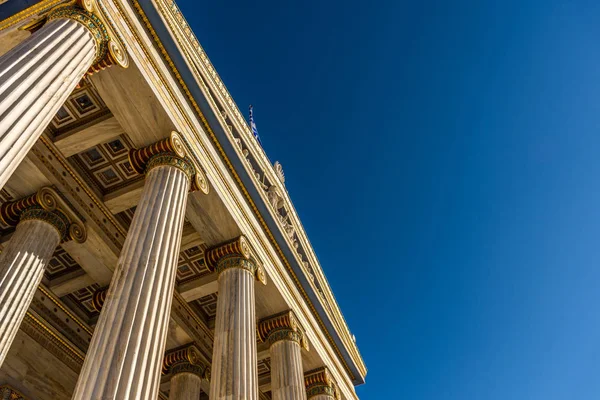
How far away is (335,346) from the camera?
22.4 m

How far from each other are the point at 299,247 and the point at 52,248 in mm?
10500

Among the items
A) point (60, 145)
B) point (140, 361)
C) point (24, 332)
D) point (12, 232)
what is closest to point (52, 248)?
point (12, 232)

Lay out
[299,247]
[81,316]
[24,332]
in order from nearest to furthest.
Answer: [24,332]
[81,316]
[299,247]

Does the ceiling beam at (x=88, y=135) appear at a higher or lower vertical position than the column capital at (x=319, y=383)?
higher

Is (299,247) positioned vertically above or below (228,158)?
above

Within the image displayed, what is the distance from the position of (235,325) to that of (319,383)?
8582 mm

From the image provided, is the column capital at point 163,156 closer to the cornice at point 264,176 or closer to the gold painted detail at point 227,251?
the cornice at point 264,176

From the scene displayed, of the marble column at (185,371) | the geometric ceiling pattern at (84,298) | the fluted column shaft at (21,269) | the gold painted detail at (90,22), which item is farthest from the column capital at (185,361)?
the gold painted detail at (90,22)

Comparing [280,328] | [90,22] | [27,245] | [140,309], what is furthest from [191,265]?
[90,22]

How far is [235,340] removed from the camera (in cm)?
1280

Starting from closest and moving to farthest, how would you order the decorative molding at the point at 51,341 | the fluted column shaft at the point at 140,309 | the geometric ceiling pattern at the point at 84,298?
the fluted column shaft at the point at 140,309 < the decorative molding at the point at 51,341 < the geometric ceiling pattern at the point at 84,298

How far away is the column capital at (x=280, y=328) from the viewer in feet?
57.3

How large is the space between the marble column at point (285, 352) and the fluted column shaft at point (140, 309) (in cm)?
762

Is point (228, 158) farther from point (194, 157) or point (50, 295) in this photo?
point (50, 295)
